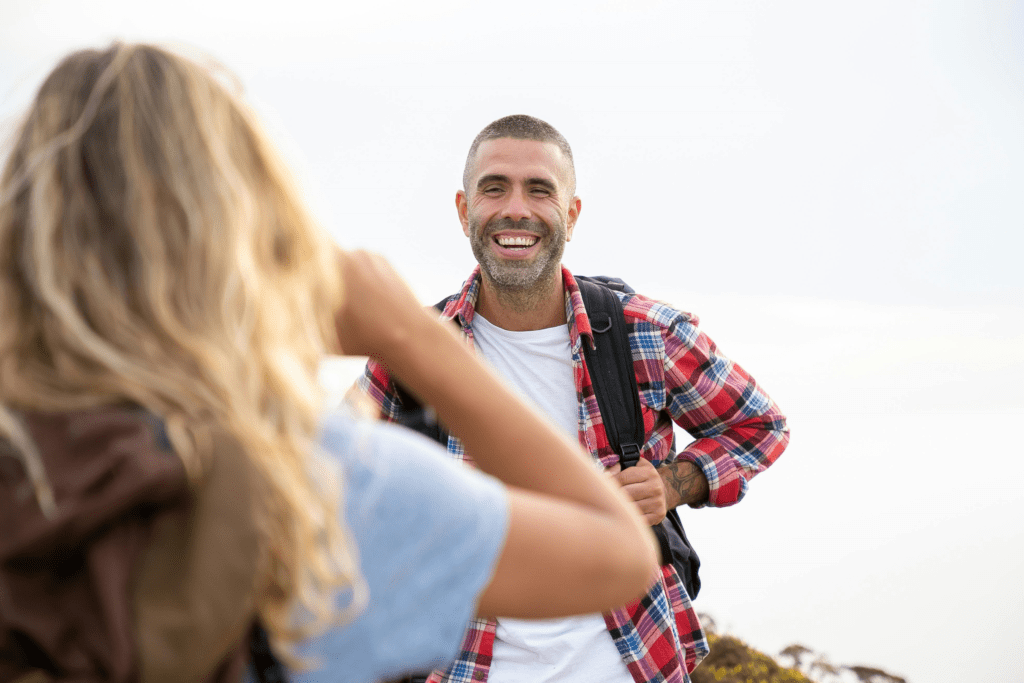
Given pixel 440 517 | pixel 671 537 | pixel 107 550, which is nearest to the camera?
pixel 107 550

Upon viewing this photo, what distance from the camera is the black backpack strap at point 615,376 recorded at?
339 centimetres

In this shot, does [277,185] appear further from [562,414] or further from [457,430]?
[562,414]

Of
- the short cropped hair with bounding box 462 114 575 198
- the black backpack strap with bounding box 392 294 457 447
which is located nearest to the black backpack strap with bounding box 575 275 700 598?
the black backpack strap with bounding box 392 294 457 447

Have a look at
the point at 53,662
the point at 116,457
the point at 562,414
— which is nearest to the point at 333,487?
the point at 116,457

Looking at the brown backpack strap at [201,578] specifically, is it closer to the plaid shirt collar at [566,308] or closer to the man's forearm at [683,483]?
the man's forearm at [683,483]

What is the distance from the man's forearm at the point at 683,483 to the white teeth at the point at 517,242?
132 cm

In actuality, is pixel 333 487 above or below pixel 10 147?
below

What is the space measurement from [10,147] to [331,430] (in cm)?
67

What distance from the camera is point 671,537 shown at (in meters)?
3.39

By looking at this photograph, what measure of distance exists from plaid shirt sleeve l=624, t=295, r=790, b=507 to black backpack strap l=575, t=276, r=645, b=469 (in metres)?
0.06

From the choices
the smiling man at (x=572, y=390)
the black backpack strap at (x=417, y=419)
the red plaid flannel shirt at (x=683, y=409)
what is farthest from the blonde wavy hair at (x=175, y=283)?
the red plaid flannel shirt at (x=683, y=409)

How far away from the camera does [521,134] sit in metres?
4.39

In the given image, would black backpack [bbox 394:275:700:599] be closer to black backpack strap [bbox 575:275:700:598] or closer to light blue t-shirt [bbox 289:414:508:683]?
black backpack strap [bbox 575:275:700:598]

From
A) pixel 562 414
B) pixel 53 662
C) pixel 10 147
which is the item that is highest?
pixel 10 147
